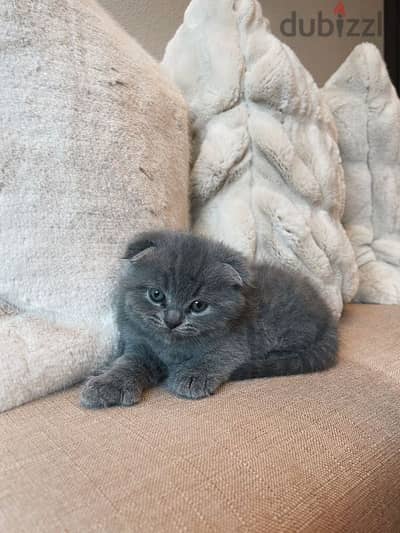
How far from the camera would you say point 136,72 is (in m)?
0.87

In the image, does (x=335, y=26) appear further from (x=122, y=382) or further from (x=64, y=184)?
(x=122, y=382)

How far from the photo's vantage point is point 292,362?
842 millimetres

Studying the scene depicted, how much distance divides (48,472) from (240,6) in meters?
1.02

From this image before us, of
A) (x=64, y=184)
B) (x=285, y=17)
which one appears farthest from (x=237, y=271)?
(x=285, y=17)

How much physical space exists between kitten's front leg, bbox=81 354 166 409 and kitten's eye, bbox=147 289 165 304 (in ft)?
0.35

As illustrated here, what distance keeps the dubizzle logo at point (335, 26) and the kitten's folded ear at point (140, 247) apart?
1.63 metres

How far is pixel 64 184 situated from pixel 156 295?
0.24 m

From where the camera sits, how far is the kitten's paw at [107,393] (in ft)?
2.22

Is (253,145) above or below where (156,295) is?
above

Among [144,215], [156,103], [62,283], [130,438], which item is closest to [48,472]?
[130,438]

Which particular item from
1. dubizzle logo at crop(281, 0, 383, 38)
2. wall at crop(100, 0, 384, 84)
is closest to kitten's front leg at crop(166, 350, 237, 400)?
wall at crop(100, 0, 384, 84)

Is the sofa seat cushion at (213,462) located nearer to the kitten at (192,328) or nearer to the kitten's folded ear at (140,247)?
the kitten at (192,328)

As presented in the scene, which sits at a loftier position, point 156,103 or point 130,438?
point 156,103

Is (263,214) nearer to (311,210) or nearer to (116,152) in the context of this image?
(311,210)
